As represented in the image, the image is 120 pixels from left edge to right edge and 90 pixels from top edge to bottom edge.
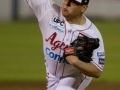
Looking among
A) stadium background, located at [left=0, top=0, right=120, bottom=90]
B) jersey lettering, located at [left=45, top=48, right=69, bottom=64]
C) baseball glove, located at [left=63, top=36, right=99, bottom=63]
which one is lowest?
stadium background, located at [left=0, top=0, right=120, bottom=90]

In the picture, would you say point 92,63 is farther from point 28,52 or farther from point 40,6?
point 28,52

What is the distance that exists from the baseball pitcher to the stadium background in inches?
125

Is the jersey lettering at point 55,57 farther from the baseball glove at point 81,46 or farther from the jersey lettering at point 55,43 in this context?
the baseball glove at point 81,46

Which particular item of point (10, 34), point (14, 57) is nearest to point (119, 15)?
point (10, 34)

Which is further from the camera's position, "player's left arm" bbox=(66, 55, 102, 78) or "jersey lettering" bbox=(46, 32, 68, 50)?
"jersey lettering" bbox=(46, 32, 68, 50)

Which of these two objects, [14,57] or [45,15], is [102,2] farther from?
[45,15]

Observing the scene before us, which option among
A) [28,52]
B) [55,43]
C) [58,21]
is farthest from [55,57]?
[28,52]

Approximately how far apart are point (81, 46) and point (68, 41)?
33 cm

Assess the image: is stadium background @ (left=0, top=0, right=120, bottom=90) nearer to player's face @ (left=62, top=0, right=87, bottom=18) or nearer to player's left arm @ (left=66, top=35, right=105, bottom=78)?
player's left arm @ (left=66, top=35, right=105, bottom=78)

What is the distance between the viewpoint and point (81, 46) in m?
3.82

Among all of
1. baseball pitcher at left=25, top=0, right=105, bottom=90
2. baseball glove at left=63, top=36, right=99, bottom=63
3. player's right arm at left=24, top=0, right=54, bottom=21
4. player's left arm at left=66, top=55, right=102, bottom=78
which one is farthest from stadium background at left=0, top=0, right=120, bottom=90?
baseball glove at left=63, top=36, right=99, bottom=63

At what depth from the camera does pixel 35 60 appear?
9.75 meters

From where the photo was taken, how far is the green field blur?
8.53 metres

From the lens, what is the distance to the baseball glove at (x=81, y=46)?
12.5ft
